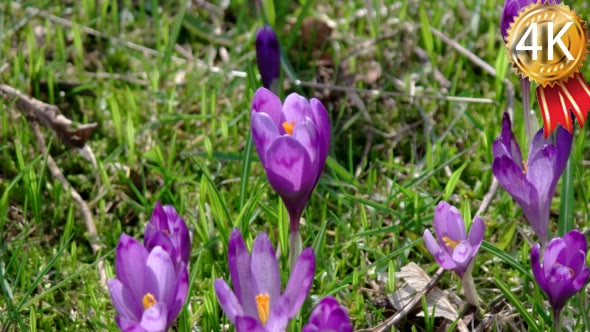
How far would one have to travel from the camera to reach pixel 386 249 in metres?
2.18

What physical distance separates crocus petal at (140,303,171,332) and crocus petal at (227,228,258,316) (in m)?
0.14

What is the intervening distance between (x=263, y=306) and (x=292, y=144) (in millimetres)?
280

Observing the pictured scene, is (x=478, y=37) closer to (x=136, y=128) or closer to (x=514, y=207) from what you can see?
(x=514, y=207)

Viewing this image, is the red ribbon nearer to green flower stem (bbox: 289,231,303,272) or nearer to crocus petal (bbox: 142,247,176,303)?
green flower stem (bbox: 289,231,303,272)

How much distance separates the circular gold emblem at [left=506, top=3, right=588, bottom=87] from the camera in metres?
2.05

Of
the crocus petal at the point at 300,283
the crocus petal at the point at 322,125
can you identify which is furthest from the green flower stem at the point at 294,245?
the crocus petal at the point at 300,283

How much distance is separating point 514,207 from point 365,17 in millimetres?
1195

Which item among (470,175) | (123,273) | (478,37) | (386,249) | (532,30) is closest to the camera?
(123,273)

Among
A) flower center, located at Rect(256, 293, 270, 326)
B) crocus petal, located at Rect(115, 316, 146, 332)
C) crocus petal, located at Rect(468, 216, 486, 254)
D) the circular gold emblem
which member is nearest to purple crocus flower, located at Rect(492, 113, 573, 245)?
crocus petal, located at Rect(468, 216, 486, 254)

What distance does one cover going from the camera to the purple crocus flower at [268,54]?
2217 millimetres

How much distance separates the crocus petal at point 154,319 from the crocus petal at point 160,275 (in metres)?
0.06

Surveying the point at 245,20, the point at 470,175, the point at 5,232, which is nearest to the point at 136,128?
the point at 5,232

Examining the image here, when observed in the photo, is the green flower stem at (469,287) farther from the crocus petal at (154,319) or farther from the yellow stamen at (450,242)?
the crocus petal at (154,319)

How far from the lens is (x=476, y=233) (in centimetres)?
173
